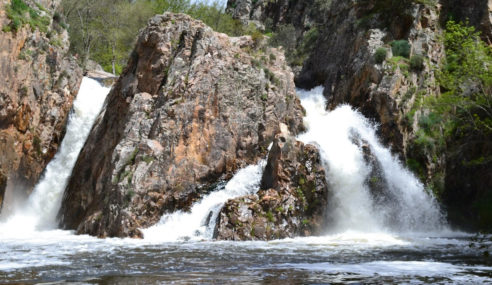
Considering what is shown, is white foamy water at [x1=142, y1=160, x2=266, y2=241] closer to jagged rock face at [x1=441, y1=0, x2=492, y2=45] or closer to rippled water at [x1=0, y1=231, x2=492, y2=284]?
rippled water at [x1=0, y1=231, x2=492, y2=284]

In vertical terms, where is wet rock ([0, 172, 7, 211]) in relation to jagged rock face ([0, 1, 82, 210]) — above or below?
below

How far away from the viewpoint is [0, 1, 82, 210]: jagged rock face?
72.3ft

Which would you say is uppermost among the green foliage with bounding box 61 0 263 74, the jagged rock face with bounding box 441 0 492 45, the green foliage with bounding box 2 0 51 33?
the green foliage with bounding box 61 0 263 74

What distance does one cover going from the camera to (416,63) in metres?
28.0

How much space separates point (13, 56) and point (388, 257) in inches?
804

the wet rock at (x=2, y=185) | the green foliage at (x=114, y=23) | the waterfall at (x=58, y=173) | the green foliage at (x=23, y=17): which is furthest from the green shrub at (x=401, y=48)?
the green foliage at (x=114, y=23)

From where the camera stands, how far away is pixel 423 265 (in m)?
10.2

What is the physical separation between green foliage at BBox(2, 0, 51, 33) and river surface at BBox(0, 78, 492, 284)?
4.76 metres

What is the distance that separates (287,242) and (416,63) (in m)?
17.2

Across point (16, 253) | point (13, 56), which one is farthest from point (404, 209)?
point (13, 56)

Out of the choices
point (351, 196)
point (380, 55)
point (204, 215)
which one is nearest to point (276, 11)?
point (380, 55)

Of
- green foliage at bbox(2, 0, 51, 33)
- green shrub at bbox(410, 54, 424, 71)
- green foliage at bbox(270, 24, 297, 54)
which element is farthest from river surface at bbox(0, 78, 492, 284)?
green foliage at bbox(270, 24, 297, 54)

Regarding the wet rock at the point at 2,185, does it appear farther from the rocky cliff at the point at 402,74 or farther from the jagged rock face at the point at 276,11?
the jagged rock face at the point at 276,11

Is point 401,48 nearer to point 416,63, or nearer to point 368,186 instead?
point 416,63
